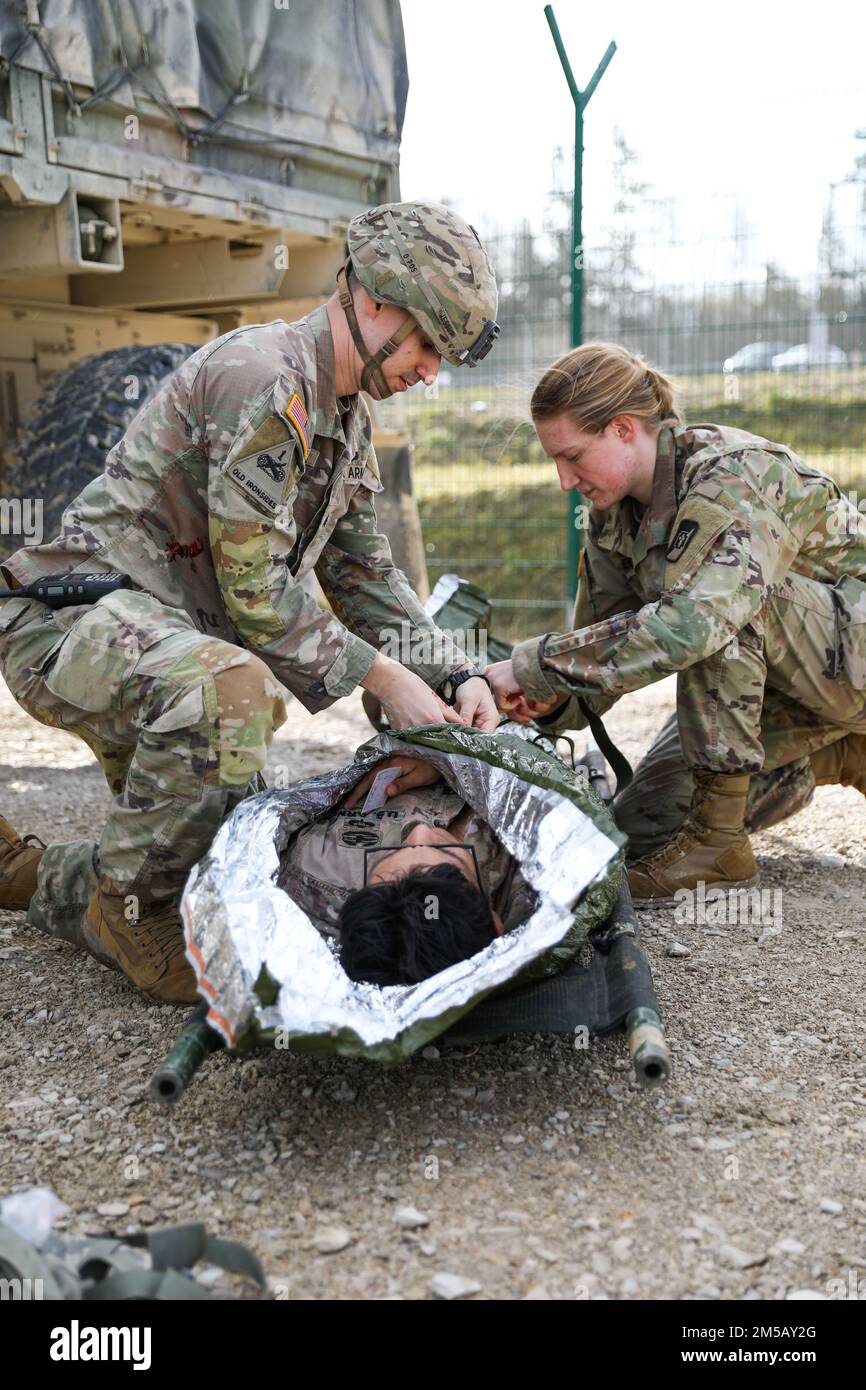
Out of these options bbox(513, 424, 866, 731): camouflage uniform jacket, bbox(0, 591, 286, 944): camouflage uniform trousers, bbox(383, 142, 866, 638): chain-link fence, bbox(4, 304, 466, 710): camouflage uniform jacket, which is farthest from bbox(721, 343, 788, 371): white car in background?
bbox(0, 591, 286, 944): camouflage uniform trousers

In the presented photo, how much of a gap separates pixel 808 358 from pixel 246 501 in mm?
4950

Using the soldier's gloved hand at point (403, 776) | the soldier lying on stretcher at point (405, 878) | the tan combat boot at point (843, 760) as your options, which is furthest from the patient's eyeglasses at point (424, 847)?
the tan combat boot at point (843, 760)

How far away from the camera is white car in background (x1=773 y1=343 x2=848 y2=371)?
21.8 feet

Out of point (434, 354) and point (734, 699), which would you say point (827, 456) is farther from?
point (434, 354)

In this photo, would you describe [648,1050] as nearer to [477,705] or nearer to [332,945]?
[332,945]

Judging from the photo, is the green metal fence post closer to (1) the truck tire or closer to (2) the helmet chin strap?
(1) the truck tire

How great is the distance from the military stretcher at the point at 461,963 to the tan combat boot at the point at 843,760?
54.8 inches

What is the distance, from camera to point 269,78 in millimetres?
5055

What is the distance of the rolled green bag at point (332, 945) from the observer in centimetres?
196

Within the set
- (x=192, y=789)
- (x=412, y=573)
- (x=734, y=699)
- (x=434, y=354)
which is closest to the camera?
(x=192, y=789)

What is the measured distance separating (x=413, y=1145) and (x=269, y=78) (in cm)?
447

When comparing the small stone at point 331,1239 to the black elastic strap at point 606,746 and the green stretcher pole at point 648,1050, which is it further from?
the black elastic strap at point 606,746

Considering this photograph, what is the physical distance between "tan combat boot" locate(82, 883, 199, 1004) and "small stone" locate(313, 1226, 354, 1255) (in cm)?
91
